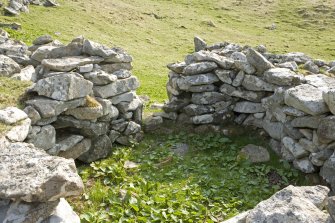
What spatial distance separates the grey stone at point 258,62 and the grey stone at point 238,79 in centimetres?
60

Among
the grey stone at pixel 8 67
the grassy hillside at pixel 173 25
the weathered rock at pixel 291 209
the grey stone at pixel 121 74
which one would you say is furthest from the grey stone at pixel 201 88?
the weathered rock at pixel 291 209

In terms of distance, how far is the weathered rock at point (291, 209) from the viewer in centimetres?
680

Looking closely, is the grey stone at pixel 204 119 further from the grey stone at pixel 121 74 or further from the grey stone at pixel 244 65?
the grey stone at pixel 121 74

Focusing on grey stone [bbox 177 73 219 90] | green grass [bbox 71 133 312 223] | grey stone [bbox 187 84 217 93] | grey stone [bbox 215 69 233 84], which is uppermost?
grey stone [bbox 215 69 233 84]

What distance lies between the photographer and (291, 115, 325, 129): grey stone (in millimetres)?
11924

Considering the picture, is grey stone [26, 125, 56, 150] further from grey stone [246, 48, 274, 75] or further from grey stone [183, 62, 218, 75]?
grey stone [246, 48, 274, 75]

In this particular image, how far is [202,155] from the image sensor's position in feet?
45.5

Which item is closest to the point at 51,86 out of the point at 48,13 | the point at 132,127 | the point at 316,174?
the point at 132,127

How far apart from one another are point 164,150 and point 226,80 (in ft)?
12.0

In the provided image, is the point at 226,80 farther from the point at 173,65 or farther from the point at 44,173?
the point at 44,173

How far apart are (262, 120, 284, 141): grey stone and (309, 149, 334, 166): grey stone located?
5.86ft

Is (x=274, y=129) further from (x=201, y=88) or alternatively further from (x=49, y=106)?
(x=49, y=106)

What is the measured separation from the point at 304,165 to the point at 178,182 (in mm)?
3880

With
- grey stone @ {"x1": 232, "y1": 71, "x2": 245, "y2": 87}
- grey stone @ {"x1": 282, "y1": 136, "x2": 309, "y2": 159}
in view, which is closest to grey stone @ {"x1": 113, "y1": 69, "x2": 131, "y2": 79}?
grey stone @ {"x1": 232, "y1": 71, "x2": 245, "y2": 87}
